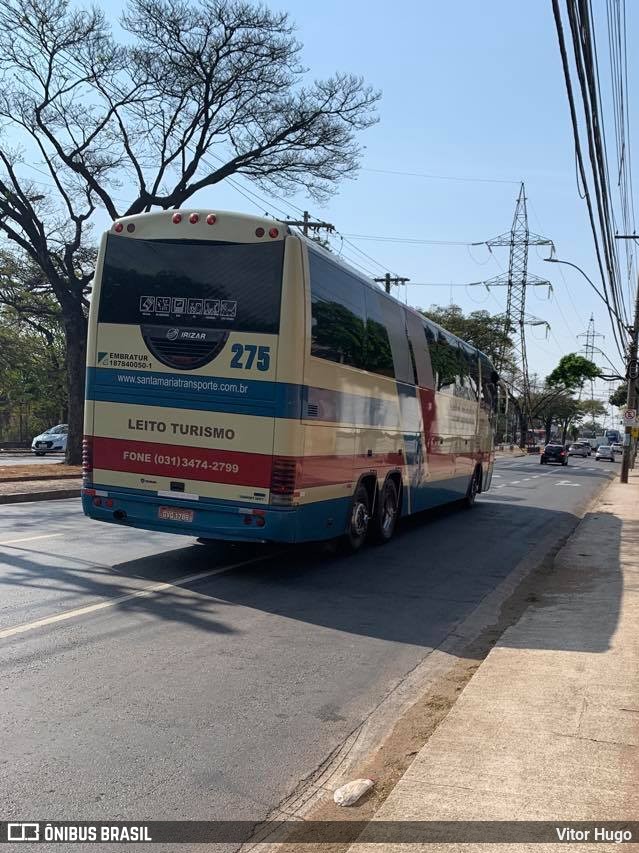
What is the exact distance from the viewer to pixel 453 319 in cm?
6912

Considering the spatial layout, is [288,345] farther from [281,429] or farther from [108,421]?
[108,421]

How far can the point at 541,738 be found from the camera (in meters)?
5.00

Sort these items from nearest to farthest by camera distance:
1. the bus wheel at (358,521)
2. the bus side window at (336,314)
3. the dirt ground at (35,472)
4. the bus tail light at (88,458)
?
the bus side window at (336,314), the bus tail light at (88,458), the bus wheel at (358,521), the dirt ground at (35,472)

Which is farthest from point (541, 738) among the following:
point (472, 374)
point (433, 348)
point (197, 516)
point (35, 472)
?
point (35, 472)

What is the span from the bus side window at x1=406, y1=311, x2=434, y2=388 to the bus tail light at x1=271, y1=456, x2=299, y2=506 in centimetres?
565

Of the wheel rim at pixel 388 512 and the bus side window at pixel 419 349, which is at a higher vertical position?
the bus side window at pixel 419 349

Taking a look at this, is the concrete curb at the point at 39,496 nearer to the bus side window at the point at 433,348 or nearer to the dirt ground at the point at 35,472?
the dirt ground at the point at 35,472

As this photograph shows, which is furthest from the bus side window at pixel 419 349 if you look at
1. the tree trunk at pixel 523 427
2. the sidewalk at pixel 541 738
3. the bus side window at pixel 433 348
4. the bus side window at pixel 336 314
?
the tree trunk at pixel 523 427

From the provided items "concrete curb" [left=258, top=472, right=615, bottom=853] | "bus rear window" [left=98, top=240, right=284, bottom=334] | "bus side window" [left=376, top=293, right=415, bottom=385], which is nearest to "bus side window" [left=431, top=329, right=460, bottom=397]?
"bus side window" [left=376, top=293, right=415, bottom=385]

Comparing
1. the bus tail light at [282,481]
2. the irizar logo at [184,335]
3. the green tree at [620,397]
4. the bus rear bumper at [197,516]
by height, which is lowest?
the bus rear bumper at [197,516]

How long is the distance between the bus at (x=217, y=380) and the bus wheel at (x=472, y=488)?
10790mm

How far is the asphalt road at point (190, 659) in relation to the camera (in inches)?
174

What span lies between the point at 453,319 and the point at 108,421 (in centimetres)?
6108

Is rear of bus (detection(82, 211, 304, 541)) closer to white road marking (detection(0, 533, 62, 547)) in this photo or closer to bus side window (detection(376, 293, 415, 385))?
white road marking (detection(0, 533, 62, 547))
